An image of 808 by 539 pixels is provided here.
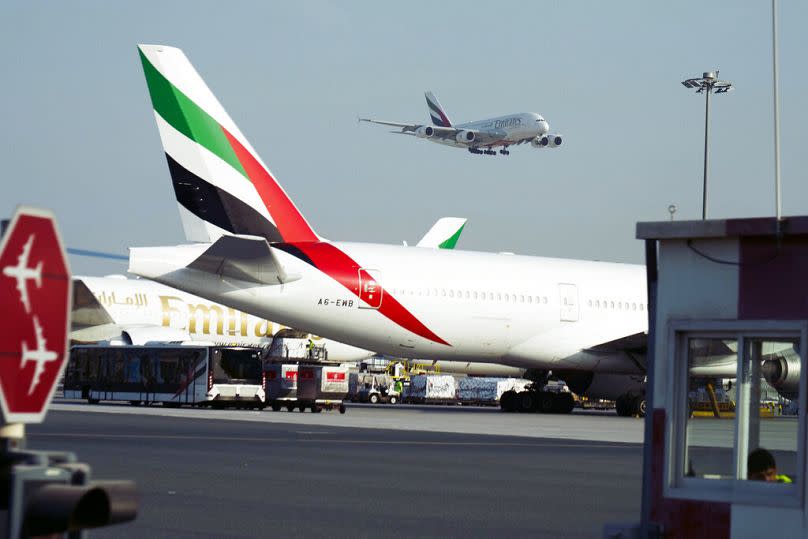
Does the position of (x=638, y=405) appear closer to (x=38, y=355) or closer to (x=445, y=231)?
(x=445, y=231)

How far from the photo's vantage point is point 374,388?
68.9m

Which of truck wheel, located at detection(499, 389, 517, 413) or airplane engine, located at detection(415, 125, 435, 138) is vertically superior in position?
airplane engine, located at detection(415, 125, 435, 138)

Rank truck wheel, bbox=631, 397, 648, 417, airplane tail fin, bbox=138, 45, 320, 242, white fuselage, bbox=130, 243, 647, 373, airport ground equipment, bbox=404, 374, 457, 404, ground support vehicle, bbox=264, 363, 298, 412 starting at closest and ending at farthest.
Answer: white fuselage, bbox=130, 243, 647, 373
airplane tail fin, bbox=138, 45, 320, 242
truck wheel, bbox=631, 397, 648, 417
ground support vehicle, bbox=264, 363, 298, 412
airport ground equipment, bbox=404, 374, 457, 404

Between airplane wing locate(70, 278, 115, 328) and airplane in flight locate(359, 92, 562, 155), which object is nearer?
airplane wing locate(70, 278, 115, 328)

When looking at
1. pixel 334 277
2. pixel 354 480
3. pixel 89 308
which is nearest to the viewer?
pixel 354 480

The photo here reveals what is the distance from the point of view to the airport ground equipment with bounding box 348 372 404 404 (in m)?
68.4

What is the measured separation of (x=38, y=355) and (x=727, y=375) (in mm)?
6127

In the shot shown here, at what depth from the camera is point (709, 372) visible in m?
9.10

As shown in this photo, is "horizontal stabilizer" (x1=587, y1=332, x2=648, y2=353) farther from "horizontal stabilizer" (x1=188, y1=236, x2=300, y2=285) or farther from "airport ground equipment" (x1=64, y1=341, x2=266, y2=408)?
"airport ground equipment" (x1=64, y1=341, x2=266, y2=408)

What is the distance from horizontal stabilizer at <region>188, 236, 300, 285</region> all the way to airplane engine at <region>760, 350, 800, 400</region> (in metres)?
25.7

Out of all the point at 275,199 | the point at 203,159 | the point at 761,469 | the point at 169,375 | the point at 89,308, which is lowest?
the point at 761,469

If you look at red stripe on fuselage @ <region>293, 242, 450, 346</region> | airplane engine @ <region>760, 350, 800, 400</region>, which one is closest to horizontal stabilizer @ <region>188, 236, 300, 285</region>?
red stripe on fuselage @ <region>293, 242, 450, 346</region>

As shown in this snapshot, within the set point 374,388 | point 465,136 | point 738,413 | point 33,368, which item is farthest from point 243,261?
point 465,136

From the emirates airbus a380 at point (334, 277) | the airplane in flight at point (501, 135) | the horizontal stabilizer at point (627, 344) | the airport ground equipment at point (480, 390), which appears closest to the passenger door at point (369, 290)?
the emirates airbus a380 at point (334, 277)
